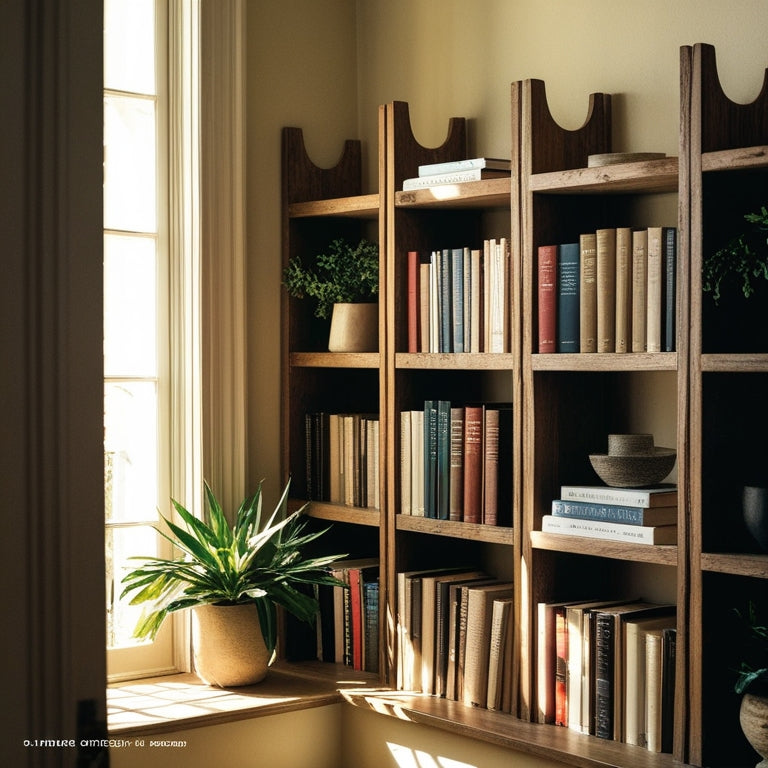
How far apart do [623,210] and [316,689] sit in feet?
5.20

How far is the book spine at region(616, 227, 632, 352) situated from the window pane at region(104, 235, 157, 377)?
1.46 m

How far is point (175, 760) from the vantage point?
2.79m

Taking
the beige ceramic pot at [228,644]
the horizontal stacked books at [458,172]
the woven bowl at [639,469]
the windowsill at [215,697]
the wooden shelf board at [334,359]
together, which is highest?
the horizontal stacked books at [458,172]

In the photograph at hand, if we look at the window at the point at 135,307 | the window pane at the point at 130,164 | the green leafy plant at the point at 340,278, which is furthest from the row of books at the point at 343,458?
the window pane at the point at 130,164

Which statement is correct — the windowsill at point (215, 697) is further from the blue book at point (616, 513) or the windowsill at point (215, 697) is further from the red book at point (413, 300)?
the red book at point (413, 300)

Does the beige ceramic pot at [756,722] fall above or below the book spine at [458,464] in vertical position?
below

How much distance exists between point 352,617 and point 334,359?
2.56 feet

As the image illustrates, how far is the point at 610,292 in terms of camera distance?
2.49m

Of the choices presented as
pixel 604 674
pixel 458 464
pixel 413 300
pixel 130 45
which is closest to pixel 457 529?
pixel 458 464

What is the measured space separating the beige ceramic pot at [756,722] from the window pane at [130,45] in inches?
93.6

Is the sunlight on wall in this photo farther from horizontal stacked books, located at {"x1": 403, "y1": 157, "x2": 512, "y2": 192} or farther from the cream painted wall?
horizontal stacked books, located at {"x1": 403, "y1": 157, "x2": 512, "y2": 192}

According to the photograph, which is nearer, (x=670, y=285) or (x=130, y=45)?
(x=670, y=285)

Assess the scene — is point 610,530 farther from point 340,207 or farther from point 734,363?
point 340,207

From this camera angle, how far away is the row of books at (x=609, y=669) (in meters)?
2.42
